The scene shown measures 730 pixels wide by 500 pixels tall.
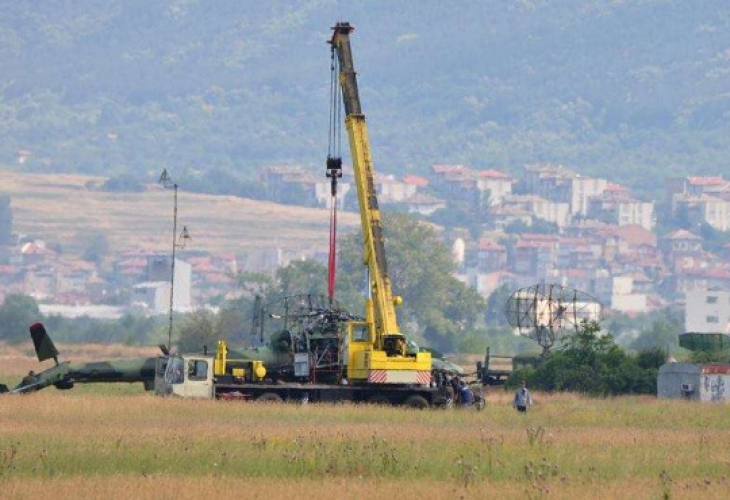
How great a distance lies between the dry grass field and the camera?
35.9 metres

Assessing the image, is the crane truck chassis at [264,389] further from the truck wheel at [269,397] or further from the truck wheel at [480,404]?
the truck wheel at [480,404]

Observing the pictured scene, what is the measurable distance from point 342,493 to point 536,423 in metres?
17.9

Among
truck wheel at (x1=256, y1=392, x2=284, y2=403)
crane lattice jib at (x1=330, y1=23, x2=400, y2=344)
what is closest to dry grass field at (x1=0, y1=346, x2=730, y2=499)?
truck wheel at (x1=256, y1=392, x2=284, y2=403)

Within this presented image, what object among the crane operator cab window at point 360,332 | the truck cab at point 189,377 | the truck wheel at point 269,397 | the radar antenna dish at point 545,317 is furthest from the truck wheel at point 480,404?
the radar antenna dish at point 545,317

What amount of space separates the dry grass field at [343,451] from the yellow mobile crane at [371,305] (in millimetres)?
3131

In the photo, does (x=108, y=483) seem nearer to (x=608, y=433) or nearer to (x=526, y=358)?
(x=608, y=433)

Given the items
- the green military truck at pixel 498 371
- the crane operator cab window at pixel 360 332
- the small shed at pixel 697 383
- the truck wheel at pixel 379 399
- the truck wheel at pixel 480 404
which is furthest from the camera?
the green military truck at pixel 498 371

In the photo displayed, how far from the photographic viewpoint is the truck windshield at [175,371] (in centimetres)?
5984

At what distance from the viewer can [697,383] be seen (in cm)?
7175

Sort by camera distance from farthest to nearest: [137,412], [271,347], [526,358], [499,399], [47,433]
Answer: [526,358] < [499,399] < [271,347] < [137,412] < [47,433]

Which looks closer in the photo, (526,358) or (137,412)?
(137,412)

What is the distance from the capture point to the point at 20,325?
14675 centimetres

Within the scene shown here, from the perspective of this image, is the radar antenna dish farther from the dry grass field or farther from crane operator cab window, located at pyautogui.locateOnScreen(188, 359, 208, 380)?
the dry grass field

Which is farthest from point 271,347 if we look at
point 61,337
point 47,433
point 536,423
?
point 61,337
